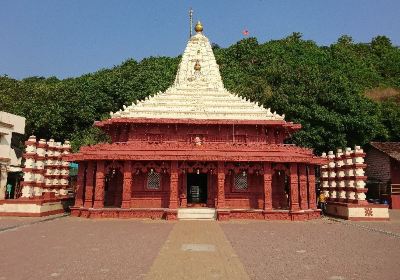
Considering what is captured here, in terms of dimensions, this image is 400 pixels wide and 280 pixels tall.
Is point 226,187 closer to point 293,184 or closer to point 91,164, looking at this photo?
point 293,184

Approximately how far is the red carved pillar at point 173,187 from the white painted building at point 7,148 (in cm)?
2123

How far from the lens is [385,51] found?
72438 mm

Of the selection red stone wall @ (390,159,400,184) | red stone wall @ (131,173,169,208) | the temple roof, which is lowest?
red stone wall @ (131,173,169,208)

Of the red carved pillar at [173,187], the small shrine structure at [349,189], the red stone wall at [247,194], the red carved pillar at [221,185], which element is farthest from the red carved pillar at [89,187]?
the small shrine structure at [349,189]

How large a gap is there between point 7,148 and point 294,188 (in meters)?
29.2

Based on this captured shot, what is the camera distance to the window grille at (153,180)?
22797 mm

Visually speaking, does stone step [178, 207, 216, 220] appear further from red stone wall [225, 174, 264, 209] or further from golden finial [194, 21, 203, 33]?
golden finial [194, 21, 203, 33]

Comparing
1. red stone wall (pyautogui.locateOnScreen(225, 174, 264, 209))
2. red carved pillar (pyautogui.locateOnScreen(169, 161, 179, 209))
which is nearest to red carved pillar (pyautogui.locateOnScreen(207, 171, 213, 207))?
red stone wall (pyautogui.locateOnScreen(225, 174, 264, 209))

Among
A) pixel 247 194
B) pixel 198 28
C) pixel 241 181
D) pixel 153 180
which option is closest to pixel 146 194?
pixel 153 180

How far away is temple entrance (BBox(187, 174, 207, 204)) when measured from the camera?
24.6 m

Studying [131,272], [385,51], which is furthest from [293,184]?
[385,51]

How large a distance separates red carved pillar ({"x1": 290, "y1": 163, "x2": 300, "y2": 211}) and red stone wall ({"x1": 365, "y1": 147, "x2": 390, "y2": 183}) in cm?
1779

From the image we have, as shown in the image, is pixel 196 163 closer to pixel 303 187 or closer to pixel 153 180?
pixel 153 180

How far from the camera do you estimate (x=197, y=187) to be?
81.4 feet
